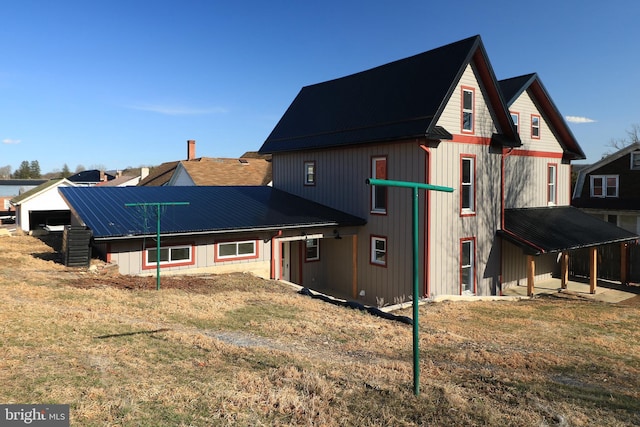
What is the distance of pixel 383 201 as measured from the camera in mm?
19156

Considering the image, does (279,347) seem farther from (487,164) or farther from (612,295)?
(612,295)

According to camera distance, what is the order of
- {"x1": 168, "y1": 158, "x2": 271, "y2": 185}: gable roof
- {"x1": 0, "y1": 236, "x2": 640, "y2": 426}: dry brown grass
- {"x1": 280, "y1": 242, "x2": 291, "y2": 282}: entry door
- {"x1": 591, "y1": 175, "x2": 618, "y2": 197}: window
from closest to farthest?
{"x1": 0, "y1": 236, "x2": 640, "y2": 426}: dry brown grass, {"x1": 280, "y1": 242, "x2": 291, "y2": 282}: entry door, {"x1": 591, "y1": 175, "x2": 618, "y2": 197}: window, {"x1": 168, "y1": 158, "x2": 271, "y2": 185}: gable roof

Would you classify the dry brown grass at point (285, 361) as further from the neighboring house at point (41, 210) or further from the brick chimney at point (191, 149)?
the brick chimney at point (191, 149)

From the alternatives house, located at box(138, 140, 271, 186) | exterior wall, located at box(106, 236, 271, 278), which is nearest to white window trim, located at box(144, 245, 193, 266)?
exterior wall, located at box(106, 236, 271, 278)

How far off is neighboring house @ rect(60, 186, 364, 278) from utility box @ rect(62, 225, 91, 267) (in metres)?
0.36

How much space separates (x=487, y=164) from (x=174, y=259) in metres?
13.8

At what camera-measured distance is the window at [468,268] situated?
60.8 ft

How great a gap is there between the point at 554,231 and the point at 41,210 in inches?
1419

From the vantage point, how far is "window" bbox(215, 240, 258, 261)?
1781 cm

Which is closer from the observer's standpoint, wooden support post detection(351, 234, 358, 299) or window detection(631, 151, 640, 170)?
wooden support post detection(351, 234, 358, 299)

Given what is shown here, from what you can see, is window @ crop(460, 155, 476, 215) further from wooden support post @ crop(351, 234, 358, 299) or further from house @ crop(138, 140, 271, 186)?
house @ crop(138, 140, 271, 186)

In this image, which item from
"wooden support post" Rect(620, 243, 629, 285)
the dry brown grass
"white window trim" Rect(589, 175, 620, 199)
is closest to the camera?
the dry brown grass

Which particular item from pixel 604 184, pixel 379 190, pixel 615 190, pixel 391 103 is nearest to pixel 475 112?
pixel 391 103

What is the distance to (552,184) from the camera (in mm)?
24141
